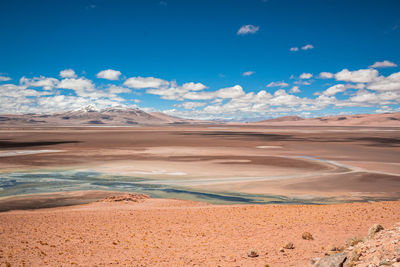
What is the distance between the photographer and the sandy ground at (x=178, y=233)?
9.21m

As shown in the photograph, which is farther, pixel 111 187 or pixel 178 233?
pixel 111 187

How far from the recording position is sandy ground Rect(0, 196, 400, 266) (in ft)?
30.2

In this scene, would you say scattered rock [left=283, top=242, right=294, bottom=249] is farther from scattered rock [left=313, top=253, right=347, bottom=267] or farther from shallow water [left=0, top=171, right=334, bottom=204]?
shallow water [left=0, top=171, right=334, bottom=204]

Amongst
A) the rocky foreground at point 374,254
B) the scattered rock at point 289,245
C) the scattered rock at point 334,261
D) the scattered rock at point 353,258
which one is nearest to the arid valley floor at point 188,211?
the scattered rock at point 289,245

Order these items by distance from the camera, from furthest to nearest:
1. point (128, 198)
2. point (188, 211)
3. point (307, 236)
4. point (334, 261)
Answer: point (128, 198) < point (188, 211) < point (307, 236) < point (334, 261)

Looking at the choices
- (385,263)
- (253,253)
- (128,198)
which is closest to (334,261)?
(385,263)

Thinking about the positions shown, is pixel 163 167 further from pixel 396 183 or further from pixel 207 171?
pixel 396 183

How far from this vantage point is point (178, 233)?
1159cm

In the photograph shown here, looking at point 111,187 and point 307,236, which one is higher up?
point 307,236

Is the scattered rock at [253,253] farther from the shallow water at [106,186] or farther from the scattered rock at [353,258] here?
the shallow water at [106,186]

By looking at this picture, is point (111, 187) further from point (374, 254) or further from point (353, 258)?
point (374, 254)

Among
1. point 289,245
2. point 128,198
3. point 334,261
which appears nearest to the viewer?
point 334,261

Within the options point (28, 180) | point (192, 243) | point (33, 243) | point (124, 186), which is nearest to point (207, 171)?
point (124, 186)

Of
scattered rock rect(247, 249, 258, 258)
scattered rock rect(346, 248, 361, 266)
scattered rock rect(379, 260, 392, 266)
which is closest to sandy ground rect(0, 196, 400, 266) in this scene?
scattered rock rect(247, 249, 258, 258)
